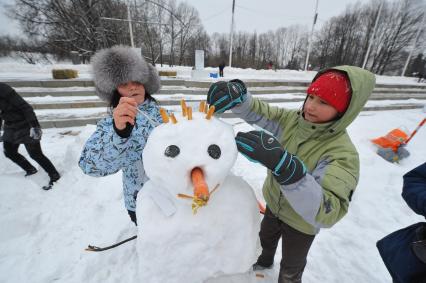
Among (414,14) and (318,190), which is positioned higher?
(414,14)

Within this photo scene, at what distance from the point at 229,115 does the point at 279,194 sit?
449 cm

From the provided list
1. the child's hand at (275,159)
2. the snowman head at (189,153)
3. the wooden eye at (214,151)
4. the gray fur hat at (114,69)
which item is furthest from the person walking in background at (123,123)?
the child's hand at (275,159)

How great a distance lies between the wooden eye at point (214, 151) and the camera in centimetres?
65

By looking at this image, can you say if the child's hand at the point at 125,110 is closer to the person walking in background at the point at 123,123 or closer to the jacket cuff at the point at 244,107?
the person walking in background at the point at 123,123

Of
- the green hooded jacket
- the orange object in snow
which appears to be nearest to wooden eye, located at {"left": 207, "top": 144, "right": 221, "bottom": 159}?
the green hooded jacket

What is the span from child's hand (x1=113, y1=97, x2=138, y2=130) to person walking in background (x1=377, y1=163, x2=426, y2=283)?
151cm

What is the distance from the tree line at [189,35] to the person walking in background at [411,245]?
402 inches

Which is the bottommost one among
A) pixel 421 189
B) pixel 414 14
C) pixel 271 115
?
pixel 421 189

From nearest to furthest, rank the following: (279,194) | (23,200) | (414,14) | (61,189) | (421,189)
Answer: (421,189) < (279,194) < (23,200) < (61,189) < (414,14)

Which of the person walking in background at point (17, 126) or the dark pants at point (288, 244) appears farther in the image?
the person walking in background at point (17, 126)

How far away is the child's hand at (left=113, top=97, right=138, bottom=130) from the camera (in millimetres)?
826

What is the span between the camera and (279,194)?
4.17 feet

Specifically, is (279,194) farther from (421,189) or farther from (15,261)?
(15,261)

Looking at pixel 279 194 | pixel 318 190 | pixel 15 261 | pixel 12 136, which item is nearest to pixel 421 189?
pixel 279 194
